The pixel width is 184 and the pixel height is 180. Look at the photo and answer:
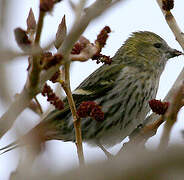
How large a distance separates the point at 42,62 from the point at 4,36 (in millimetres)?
262

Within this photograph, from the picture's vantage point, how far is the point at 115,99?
5156 mm

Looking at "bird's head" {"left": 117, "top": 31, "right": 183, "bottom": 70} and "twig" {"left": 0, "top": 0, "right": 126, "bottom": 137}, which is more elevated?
"twig" {"left": 0, "top": 0, "right": 126, "bottom": 137}

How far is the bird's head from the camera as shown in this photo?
18.9 feet

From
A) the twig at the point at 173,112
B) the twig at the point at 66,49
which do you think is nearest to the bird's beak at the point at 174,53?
the twig at the point at 66,49

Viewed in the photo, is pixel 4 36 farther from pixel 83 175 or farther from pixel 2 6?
pixel 83 175

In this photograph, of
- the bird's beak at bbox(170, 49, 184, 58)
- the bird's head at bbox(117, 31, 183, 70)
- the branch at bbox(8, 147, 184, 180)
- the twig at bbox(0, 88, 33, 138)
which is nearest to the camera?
the branch at bbox(8, 147, 184, 180)

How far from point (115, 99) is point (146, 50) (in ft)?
4.14

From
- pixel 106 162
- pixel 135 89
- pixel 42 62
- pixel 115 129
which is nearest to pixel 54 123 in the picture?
pixel 115 129

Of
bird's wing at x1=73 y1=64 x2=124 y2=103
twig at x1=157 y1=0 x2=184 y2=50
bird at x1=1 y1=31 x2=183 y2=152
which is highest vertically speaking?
twig at x1=157 y1=0 x2=184 y2=50

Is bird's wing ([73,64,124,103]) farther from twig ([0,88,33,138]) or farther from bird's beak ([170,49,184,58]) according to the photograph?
twig ([0,88,33,138])

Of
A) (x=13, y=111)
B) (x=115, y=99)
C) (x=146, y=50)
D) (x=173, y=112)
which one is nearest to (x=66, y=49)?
(x=13, y=111)

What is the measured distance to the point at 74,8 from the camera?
2.54 metres

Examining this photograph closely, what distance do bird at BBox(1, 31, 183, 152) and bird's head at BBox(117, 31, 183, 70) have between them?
18 millimetres

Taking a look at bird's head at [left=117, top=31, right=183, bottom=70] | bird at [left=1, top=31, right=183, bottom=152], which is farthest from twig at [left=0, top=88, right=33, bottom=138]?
bird's head at [left=117, top=31, right=183, bottom=70]
